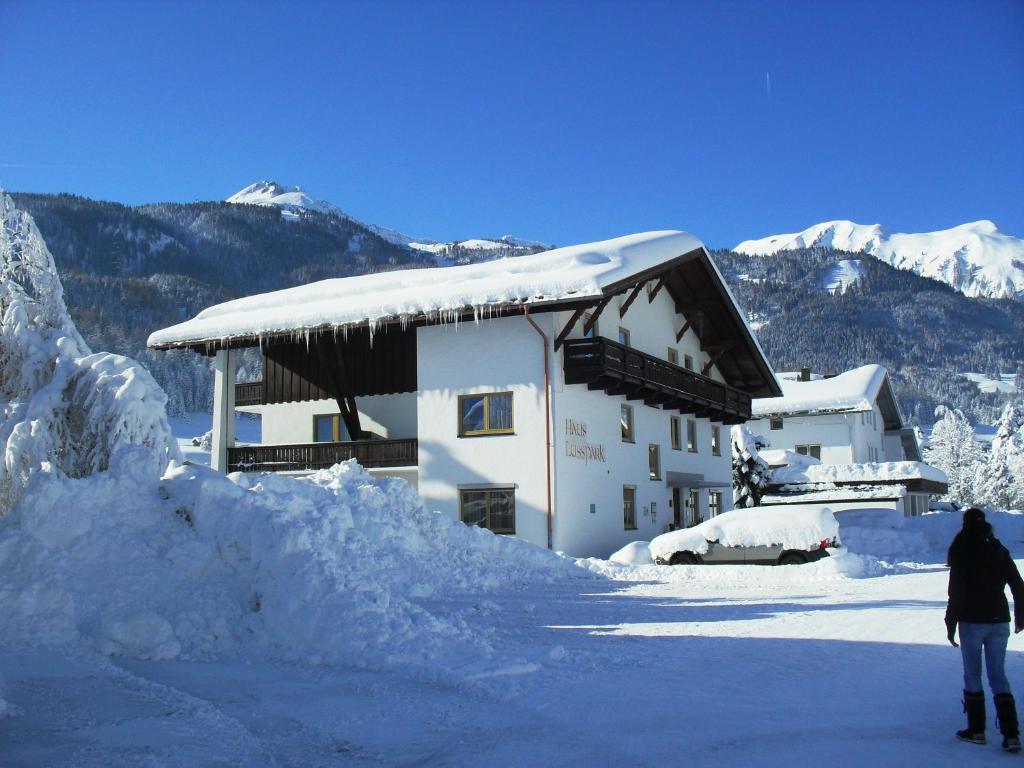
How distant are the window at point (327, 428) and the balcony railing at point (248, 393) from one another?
78.9 inches

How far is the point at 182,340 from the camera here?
1109 inches

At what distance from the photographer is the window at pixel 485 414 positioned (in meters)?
24.9

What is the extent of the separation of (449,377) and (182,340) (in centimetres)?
843

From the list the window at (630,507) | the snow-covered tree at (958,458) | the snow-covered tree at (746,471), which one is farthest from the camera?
the snow-covered tree at (958,458)

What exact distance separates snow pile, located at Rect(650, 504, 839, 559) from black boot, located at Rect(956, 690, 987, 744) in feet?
47.6

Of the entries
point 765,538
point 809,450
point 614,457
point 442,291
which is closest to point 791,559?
point 765,538

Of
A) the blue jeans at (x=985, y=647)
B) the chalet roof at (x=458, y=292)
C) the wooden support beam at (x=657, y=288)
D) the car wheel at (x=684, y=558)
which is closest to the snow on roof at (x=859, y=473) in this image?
the chalet roof at (x=458, y=292)

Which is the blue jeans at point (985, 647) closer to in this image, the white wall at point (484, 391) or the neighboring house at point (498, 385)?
the neighboring house at point (498, 385)

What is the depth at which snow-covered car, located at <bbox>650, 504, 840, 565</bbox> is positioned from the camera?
20562 mm

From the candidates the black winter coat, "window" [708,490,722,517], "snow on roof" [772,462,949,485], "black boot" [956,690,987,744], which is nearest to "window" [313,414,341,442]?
"window" [708,490,722,517]

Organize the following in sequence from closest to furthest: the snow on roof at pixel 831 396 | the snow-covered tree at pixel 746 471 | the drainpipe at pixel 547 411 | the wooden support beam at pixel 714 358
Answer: the drainpipe at pixel 547 411 < the wooden support beam at pixel 714 358 < the snow-covered tree at pixel 746 471 < the snow on roof at pixel 831 396

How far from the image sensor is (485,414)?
2512 centimetres

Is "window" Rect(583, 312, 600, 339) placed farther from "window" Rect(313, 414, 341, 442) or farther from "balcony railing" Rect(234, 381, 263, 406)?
"balcony railing" Rect(234, 381, 263, 406)

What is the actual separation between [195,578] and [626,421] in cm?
1906
